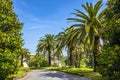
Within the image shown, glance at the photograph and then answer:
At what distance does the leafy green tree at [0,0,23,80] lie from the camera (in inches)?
797

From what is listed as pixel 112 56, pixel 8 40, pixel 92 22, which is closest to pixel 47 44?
pixel 92 22

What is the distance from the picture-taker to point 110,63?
13.3m

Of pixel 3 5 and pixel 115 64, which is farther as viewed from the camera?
pixel 3 5

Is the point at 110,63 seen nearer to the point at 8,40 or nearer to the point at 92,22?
the point at 8,40

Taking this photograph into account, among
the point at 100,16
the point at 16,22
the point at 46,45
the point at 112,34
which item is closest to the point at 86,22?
the point at 100,16

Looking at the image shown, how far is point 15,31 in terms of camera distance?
23797 millimetres

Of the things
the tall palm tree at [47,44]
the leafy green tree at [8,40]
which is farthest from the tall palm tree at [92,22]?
the tall palm tree at [47,44]

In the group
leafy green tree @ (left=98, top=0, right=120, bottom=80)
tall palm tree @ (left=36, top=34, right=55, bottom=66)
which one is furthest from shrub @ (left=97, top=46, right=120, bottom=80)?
tall palm tree @ (left=36, top=34, right=55, bottom=66)

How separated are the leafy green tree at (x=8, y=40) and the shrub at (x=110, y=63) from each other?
9022 millimetres

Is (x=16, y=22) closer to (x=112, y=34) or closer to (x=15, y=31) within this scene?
(x=15, y=31)

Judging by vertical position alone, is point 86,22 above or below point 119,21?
above

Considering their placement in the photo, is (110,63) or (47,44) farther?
(47,44)

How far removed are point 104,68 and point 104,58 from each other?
62 centimetres

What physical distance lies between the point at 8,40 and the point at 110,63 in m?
11.0
